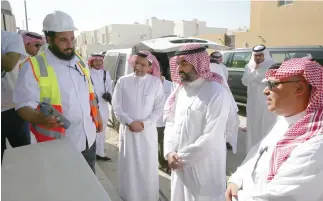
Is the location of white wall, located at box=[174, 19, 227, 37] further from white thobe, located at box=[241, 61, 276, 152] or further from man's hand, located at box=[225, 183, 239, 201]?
man's hand, located at box=[225, 183, 239, 201]

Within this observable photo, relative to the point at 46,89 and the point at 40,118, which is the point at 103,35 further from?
the point at 40,118

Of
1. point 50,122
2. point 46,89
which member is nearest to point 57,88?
point 46,89

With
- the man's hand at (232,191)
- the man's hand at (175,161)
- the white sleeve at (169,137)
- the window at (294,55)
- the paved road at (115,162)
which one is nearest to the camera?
the man's hand at (232,191)

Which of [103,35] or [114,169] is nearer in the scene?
[114,169]

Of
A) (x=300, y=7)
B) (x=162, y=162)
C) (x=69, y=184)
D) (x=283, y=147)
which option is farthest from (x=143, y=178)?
(x=300, y=7)

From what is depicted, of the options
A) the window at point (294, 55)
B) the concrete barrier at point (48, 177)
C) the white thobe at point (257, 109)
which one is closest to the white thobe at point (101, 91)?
the white thobe at point (257, 109)

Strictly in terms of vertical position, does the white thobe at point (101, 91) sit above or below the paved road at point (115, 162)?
above

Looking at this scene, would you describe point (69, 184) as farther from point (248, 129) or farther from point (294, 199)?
point (248, 129)

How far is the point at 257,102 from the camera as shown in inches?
189

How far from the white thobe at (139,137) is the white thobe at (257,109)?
2.12 m

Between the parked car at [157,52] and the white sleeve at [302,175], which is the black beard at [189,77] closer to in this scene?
the white sleeve at [302,175]

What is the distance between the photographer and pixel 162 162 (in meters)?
4.44

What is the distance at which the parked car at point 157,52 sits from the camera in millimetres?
5512

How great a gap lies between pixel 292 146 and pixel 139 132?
6.92ft
